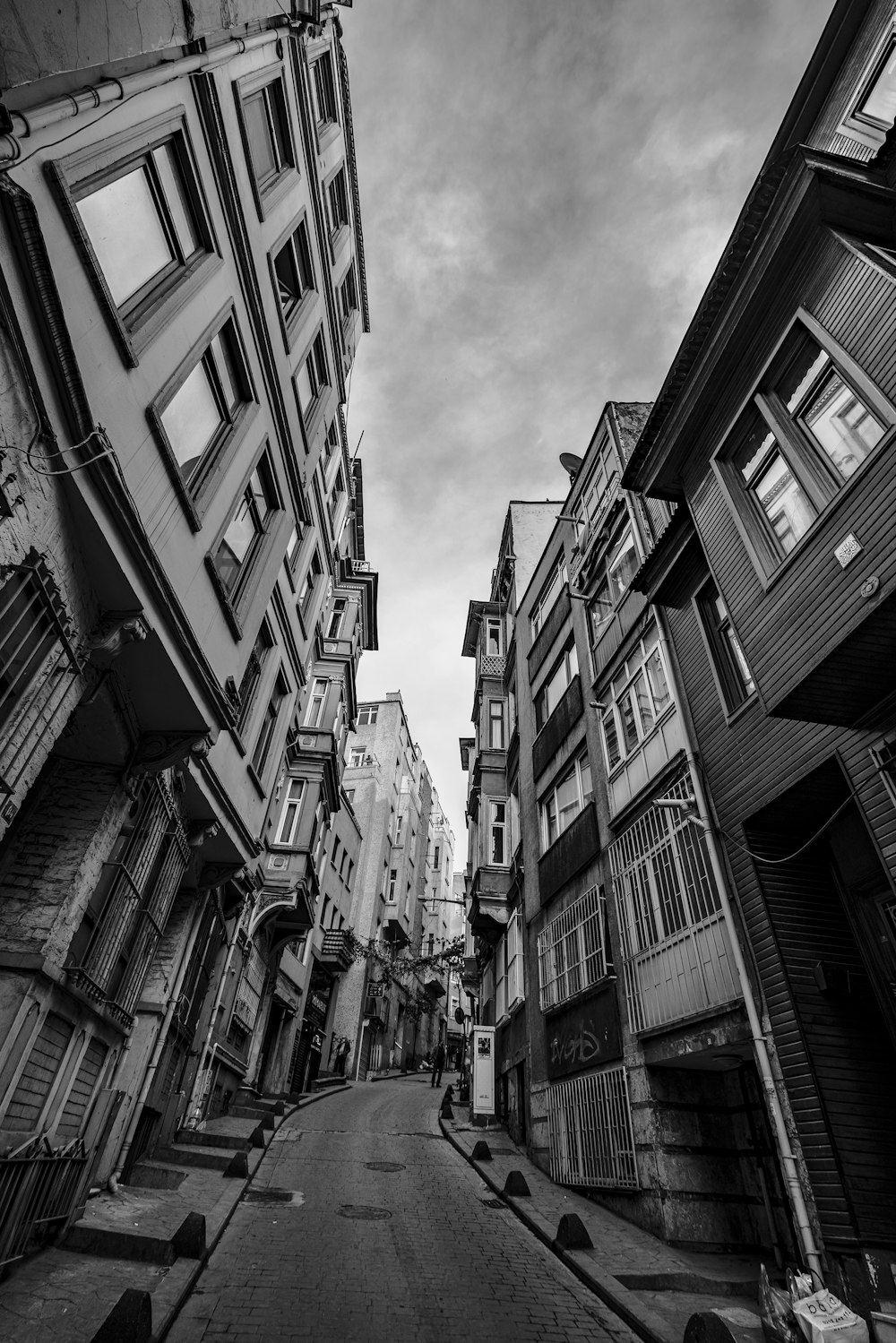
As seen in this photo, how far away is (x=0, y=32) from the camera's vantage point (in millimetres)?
4492

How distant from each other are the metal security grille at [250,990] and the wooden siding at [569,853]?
8.57m

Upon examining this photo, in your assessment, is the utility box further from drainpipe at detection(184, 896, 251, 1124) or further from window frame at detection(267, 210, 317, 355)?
window frame at detection(267, 210, 317, 355)

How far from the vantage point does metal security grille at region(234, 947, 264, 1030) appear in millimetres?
18031

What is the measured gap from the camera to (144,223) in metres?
7.40

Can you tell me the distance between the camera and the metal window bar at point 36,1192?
5801 millimetres

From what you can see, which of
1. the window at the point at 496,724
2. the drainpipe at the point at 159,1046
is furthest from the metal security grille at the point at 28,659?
the window at the point at 496,724

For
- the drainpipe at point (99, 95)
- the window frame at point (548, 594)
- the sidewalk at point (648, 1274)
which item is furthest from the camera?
the window frame at point (548, 594)

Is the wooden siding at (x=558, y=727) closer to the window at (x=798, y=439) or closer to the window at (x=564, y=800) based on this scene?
the window at (x=564, y=800)

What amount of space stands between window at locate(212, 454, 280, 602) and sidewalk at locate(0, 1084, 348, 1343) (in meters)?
7.43

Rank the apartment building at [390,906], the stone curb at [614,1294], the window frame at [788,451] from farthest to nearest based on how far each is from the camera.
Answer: the apartment building at [390,906] < the window frame at [788,451] < the stone curb at [614,1294]

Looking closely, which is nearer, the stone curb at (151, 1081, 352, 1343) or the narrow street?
the stone curb at (151, 1081, 352, 1343)

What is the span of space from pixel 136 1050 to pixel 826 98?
66.7ft

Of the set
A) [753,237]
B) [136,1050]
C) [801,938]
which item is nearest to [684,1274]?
[801,938]

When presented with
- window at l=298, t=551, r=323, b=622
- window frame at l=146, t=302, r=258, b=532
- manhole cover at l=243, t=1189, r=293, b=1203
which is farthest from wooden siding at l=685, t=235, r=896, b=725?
window at l=298, t=551, r=323, b=622
